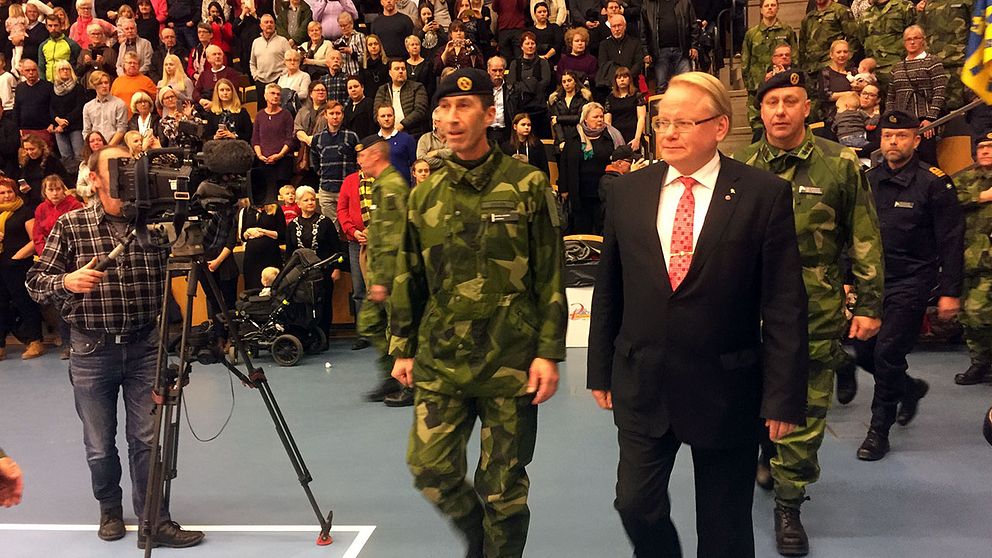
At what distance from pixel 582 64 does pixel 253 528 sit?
8254 mm

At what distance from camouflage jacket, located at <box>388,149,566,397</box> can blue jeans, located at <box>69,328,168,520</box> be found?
1.70 meters

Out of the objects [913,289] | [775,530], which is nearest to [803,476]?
[775,530]

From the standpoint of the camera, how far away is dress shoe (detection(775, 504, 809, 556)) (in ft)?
14.0

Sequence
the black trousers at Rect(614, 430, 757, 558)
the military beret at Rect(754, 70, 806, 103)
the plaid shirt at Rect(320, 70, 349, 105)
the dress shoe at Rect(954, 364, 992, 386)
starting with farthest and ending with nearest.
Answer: the plaid shirt at Rect(320, 70, 349, 105), the dress shoe at Rect(954, 364, 992, 386), the military beret at Rect(754, 70, 806, 103), the black trousers at Rect(614, 430, 757, 558)

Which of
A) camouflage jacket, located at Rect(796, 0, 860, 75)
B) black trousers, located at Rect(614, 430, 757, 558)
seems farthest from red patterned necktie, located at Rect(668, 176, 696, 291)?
camouflage jacket, located at Rect(796, 0, 860, 75)

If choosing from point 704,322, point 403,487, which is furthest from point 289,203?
point 704,322

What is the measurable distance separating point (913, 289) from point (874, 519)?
5.29 ft

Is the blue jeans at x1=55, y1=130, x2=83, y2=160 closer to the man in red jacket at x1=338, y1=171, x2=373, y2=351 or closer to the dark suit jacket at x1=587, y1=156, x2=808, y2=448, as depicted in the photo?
the man in red jacket at x1=338, y1=171, x2=373, y2=351

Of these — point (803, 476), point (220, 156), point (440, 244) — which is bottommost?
point (803, 476)

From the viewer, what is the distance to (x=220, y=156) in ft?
13.4

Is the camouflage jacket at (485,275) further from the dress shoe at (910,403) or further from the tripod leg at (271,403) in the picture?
the dress shoe at (910,403)

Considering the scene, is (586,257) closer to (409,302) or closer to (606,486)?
(606,486)

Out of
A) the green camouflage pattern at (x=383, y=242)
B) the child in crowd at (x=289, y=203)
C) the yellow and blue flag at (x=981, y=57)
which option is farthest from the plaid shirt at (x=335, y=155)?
the yellow and blue flag at (x=981, y=57)

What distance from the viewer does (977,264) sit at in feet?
23.1
